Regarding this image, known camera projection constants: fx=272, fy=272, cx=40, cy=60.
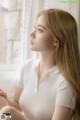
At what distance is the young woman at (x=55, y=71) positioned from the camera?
50.6 inches

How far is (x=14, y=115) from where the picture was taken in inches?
46.1

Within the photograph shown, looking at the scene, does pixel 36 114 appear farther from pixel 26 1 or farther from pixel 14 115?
pixel 26 1

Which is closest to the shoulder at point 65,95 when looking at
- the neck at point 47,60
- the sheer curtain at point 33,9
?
the neck at point 47,60

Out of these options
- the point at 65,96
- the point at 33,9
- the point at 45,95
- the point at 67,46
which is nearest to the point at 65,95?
the point at 65,96

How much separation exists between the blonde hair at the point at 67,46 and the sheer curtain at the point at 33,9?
26 centimetres

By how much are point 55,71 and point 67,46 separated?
0.45 ft

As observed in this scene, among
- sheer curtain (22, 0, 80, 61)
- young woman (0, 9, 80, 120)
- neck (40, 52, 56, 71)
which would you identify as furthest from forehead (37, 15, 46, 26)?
sheer curtain (22, 0, 80, 61)

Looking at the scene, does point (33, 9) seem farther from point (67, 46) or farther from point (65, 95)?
point (65, 95)

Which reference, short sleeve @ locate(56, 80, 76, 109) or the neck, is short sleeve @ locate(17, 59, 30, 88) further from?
short sleeve @ locate(56, 80, 76, 109)

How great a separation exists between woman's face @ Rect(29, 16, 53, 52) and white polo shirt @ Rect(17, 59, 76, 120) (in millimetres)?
124

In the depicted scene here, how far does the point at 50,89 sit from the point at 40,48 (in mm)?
208

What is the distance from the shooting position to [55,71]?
1.35 metres

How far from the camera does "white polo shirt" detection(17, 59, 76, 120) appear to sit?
128cm

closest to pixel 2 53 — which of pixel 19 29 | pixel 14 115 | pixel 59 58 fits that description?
pixel 19 29
